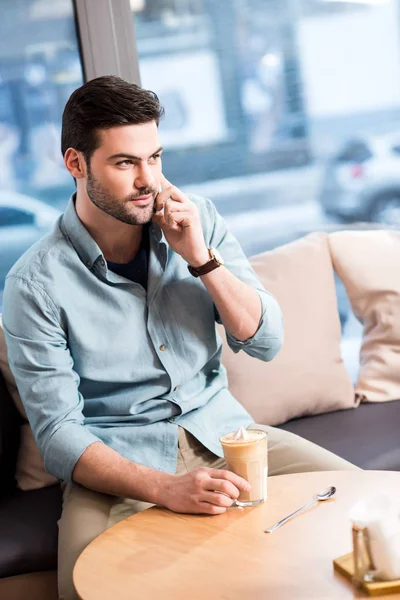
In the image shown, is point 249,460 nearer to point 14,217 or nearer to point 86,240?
point 86,240

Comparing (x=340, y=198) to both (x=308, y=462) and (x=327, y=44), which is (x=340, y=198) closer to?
(x=327, y=44)

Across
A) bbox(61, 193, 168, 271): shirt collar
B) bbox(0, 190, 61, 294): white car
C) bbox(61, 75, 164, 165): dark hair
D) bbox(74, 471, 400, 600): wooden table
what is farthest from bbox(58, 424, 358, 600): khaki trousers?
bbox(0, 190, 61, 294): white car

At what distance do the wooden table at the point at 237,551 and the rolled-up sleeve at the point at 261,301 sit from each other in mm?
465

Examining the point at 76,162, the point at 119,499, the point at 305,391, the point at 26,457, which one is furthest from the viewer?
the point at 305,391

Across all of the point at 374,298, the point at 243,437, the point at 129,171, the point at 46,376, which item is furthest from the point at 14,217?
the point at 243,437

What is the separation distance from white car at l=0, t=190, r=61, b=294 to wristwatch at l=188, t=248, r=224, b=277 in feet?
3.64

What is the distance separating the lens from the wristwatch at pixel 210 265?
1.92 m

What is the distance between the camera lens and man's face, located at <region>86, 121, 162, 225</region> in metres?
1.94

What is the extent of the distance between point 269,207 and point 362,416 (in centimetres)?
99

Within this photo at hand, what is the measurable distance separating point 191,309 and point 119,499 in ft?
1.66

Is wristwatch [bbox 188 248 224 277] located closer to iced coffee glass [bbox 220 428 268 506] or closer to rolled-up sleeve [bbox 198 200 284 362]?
rolled-up sleeve [bbox 198 200 284 362]

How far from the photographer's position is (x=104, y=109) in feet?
6.36

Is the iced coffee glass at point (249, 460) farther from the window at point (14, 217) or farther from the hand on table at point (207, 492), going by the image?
the window at point (14, 217)

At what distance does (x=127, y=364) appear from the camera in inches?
77.7
